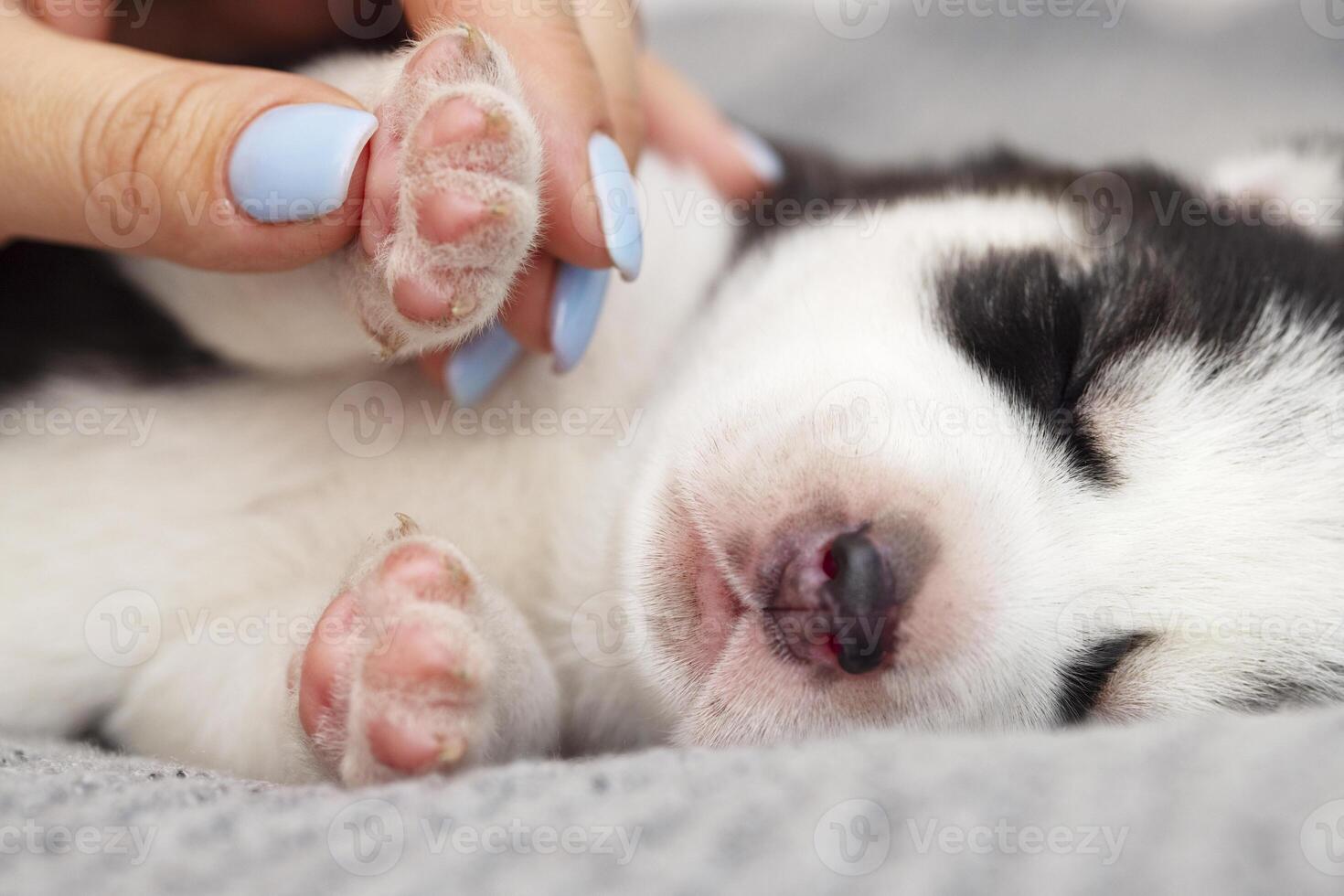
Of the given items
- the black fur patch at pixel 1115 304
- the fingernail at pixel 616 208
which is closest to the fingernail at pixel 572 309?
the fingernail at pixel 616 208

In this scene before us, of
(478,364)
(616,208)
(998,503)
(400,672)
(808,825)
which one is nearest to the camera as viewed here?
(808,825)

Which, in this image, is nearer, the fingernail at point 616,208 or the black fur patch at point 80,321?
the fingernail at point 616,208

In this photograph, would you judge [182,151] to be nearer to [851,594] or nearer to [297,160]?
[297,160]

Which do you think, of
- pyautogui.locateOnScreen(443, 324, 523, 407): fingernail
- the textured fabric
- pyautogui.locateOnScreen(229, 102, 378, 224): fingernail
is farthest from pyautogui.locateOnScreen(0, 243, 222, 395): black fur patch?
the textured fabric

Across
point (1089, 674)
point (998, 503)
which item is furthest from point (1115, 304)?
point (1089, 674)

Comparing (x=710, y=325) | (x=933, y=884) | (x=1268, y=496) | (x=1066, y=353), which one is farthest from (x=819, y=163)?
(x=933, y=884)

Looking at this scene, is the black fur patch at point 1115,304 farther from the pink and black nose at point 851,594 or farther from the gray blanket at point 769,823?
the gray blanket at point 769,823

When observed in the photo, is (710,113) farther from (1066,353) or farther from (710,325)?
(1066,353)
